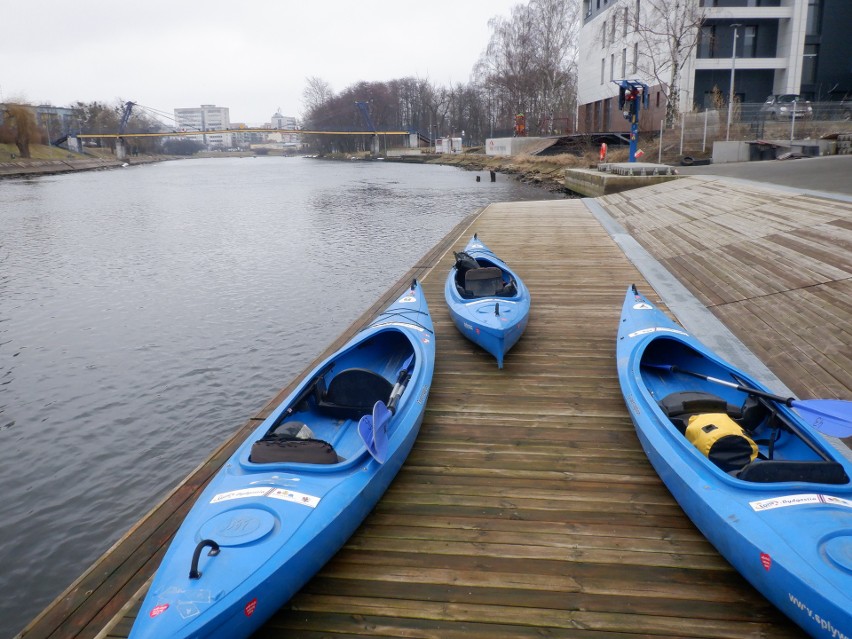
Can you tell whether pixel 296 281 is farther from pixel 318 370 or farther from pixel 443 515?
pixel 443 515

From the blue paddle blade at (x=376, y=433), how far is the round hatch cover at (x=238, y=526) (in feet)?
2.69

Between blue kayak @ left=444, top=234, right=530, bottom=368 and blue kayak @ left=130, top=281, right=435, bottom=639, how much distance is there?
53.0 inches

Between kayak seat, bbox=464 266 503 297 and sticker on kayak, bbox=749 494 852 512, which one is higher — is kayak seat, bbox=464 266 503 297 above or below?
above

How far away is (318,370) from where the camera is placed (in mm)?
5207

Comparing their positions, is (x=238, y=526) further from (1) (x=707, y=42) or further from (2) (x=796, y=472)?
(1) (x=707, y=42)

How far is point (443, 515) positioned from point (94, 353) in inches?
325

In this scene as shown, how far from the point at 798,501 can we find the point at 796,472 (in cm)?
23

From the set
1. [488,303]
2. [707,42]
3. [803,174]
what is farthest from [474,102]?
[488,303]

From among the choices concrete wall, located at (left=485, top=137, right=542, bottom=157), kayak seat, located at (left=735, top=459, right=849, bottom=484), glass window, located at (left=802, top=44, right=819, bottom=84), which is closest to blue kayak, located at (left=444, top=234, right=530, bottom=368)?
kayak seat, located at (left=735, top=459, right=849, bottom=484)

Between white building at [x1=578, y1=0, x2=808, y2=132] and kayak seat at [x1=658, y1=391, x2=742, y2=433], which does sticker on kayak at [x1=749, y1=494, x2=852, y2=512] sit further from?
white building at [x1=578, y1=0, x2=808, y2=132]

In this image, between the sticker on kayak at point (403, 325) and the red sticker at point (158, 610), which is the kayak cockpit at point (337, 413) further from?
the red sticker at point (158, 610)

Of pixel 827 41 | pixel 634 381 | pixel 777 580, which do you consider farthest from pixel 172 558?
pixel 827 41

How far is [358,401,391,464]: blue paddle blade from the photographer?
397cm

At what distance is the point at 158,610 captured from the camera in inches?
110
